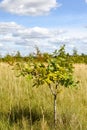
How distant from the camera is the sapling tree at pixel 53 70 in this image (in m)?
5.38

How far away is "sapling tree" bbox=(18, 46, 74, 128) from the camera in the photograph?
5375mm

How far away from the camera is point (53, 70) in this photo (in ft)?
17.9

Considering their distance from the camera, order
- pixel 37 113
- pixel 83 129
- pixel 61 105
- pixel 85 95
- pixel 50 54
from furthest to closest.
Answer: pixel 85 95 < pixel 61 105 < pixel 37 113 < pixel 50 54 < pixel 83 129

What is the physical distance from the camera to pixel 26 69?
18.0ft

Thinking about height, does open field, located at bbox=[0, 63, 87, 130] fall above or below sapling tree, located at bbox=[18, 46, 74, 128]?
below

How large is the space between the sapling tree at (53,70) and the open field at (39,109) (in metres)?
0.34

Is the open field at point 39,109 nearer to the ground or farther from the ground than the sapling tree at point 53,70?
nearer to the ground

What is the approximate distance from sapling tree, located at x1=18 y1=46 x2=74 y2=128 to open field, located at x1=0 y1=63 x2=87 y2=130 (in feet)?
1.12

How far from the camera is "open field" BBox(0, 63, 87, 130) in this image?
5496 mm

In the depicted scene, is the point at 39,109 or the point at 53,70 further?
the point at 39,109

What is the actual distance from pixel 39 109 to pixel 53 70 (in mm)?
1305

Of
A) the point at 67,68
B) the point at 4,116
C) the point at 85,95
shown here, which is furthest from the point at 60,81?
the point at 85,95

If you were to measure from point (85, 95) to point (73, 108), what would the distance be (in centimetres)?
131

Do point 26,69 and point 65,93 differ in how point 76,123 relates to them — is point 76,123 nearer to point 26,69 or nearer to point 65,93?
point 26,69
